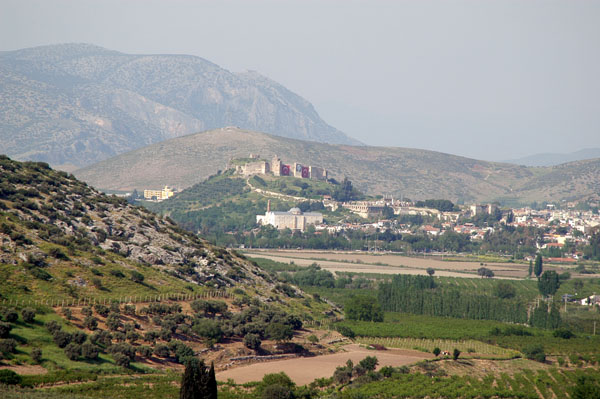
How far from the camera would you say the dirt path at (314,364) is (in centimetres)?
6569

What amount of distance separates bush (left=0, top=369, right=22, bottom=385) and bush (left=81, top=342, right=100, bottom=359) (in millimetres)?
7843

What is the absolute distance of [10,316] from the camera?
61.6m

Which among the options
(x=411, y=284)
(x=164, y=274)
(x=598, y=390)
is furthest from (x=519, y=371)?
(x=411, y=284)

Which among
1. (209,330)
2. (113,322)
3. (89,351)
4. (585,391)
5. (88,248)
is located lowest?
(585,391)

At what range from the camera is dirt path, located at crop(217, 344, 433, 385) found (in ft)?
216

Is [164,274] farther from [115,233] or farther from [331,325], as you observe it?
[331,325]

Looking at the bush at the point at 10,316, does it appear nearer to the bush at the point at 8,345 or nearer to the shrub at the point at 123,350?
the bush at the point at 8,345

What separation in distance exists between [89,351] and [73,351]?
1136mm

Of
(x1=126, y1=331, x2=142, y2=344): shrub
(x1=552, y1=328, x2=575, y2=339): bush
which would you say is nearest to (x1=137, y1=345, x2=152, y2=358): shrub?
(x1=126, y1=331, x2=142, y2=344): shrub

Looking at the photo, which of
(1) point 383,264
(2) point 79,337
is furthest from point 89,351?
(1) point 383,264

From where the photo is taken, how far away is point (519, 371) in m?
75.4

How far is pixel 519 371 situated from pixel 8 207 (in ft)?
159

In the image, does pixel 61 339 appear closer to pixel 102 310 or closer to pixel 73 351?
pixel 73 351

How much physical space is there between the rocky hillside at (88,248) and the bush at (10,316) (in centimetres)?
463
